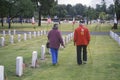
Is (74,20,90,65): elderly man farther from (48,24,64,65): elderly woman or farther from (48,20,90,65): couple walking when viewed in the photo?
(48,24,64,65): elderly woman

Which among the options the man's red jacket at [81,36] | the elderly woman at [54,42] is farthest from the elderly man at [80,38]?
the elderly woman at [54,42]

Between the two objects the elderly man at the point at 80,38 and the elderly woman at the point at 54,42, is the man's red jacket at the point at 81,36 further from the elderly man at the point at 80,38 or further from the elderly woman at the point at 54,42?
the elderly woman at the point at 54,42

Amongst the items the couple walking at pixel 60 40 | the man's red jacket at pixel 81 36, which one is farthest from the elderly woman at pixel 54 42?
the man's red jacket at pixel 81 36

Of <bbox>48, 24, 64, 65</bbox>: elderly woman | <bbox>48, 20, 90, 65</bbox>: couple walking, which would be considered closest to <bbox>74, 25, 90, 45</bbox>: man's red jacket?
<bbox>48, 20, 90, 65</bbox>: couple walking

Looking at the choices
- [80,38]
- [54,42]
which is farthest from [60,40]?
[80,38]

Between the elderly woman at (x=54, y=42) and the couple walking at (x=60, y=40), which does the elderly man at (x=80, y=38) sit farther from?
the elderly woman at (x=54, y=42)

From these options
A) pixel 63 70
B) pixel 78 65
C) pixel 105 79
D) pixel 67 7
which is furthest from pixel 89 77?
pixel 67 7

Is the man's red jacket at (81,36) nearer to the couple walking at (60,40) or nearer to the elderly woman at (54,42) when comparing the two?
the couple walking at (60,40)

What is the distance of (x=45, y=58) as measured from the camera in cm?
1906

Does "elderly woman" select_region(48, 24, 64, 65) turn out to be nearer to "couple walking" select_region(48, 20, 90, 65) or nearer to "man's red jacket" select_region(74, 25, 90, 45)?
A: "couple walking" select_region(48, 20, 90, 65)

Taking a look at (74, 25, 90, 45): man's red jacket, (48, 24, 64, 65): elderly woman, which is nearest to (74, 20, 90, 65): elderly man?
(74, 25, 90, 45): man's red jacket

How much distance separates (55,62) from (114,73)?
3.43m

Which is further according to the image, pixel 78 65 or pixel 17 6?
pixel 17 6

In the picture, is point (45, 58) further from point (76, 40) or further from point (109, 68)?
point (109, 68)
